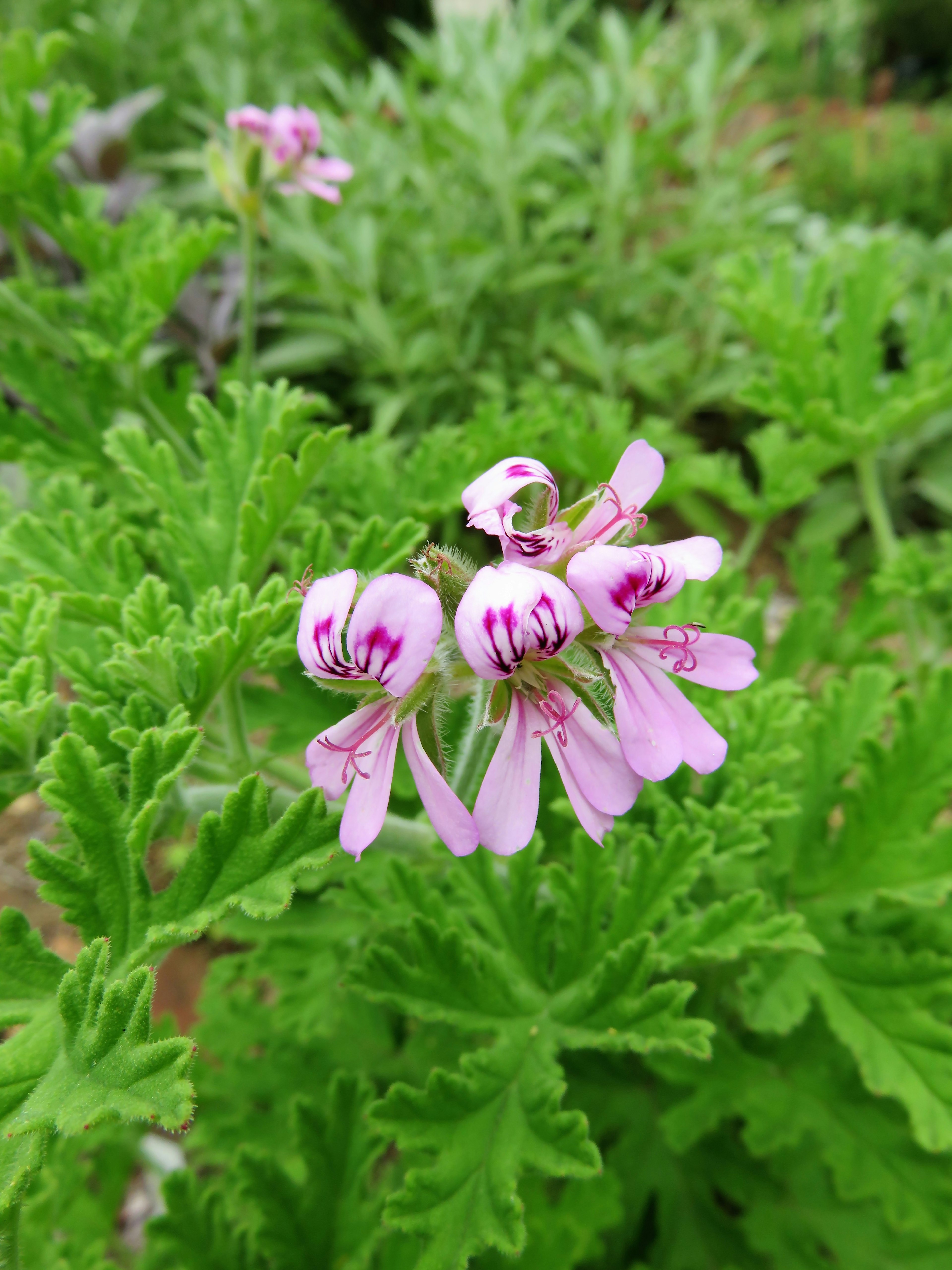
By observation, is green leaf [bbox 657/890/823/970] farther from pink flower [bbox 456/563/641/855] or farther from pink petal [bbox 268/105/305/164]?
pink petal [bbox 268/105/305/164]

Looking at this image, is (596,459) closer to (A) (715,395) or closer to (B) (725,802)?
(B) (725,802)

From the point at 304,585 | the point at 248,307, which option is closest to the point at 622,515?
the point at 304,585

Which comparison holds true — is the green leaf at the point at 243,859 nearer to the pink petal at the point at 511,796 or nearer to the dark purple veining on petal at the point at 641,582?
the pink petal at the point at 511,796

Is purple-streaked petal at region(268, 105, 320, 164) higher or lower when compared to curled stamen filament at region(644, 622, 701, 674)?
higher

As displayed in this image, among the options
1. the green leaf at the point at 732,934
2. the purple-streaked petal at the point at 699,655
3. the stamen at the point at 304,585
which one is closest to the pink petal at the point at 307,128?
the stamen at the point at 304,585

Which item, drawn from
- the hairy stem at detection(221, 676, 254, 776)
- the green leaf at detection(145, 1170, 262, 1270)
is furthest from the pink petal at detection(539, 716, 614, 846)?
the green leaf at detection(145, 1170, 262, 1270)

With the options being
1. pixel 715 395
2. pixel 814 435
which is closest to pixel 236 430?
pixel 814 435
